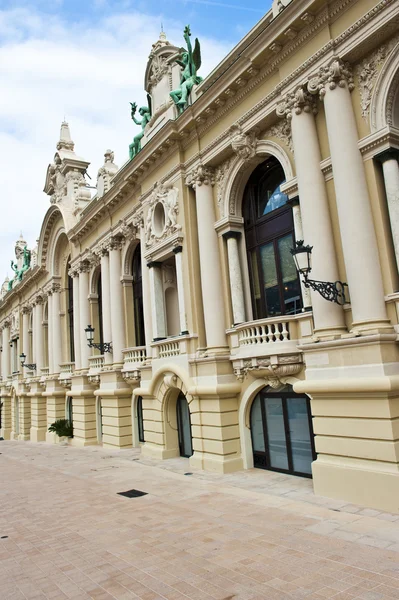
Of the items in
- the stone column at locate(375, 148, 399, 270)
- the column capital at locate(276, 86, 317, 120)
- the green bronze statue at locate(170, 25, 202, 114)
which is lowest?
the stone column at locate(375, 148, 399, 270)

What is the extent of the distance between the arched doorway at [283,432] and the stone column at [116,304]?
8.81m

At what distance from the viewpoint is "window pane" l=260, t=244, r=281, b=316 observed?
44.8ft

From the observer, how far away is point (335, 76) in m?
10.8

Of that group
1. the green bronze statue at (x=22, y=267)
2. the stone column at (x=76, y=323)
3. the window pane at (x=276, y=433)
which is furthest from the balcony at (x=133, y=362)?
the green bronze statue at (x=22, y=267)

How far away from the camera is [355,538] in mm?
7625

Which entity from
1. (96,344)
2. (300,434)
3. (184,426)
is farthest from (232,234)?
(96,344)

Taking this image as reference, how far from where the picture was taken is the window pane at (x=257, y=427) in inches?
541

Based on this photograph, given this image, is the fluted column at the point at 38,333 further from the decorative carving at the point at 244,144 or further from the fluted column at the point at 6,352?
the decorative carving at the point at 244,144

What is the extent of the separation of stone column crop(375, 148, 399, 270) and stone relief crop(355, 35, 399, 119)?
1.11 m

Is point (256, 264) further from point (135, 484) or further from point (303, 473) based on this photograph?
point (135, 484)

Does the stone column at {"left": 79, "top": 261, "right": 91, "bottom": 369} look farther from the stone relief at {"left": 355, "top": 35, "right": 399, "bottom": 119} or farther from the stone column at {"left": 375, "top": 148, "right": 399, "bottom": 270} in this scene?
the stone relief at {"left": 355, "top": 35, "right": 399, "bottom": 119}

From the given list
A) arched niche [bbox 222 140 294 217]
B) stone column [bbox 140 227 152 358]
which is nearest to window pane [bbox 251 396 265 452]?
stone column [bbox 140 227 152 358]

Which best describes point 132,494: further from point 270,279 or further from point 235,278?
point 270,279

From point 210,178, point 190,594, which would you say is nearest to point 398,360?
point 190,594
